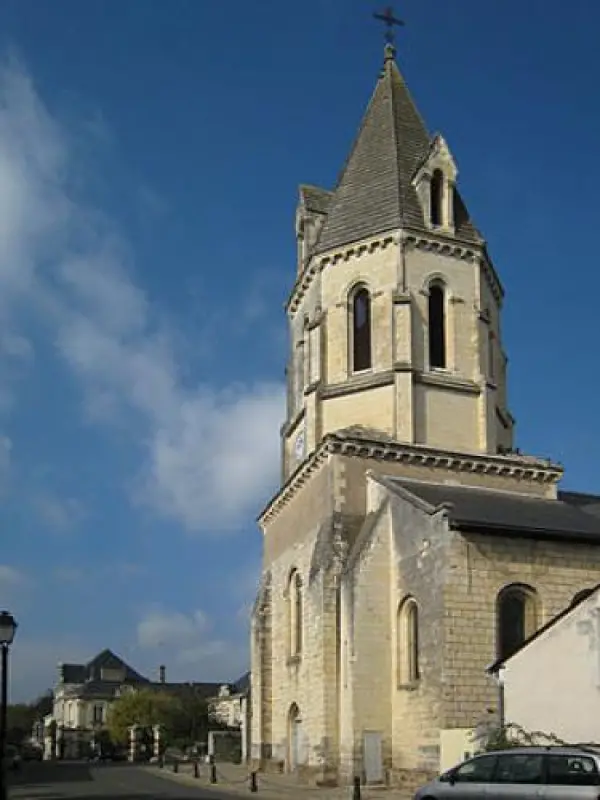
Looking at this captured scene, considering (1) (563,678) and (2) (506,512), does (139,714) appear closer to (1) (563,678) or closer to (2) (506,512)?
(2) (506,512)

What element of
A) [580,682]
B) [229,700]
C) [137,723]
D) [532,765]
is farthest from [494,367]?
[229,700]

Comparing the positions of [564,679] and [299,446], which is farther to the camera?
[299,446]

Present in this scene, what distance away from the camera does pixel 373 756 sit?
27.6 m

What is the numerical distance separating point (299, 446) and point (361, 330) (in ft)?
15.6

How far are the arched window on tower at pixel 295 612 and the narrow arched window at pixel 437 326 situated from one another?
336 inches

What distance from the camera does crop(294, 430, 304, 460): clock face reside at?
114 ft

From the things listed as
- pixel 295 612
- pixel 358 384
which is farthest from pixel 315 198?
pixel 295 612

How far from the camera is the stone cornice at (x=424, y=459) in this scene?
3069 cm

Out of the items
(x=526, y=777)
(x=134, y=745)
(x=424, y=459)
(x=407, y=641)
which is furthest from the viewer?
(x=134, y=745)

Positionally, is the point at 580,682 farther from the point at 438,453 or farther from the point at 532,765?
the point at 438,453

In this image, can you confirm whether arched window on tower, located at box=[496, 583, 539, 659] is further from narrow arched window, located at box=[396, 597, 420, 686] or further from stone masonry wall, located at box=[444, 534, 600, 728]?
narrow arched window, located at box=[396, 597, 420, 686]

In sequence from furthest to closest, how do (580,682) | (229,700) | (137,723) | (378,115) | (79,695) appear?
(79,695), (229,700), (137,723), (378,115), (580,682)

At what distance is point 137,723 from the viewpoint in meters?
79.2

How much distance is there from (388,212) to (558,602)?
47.0 ft
